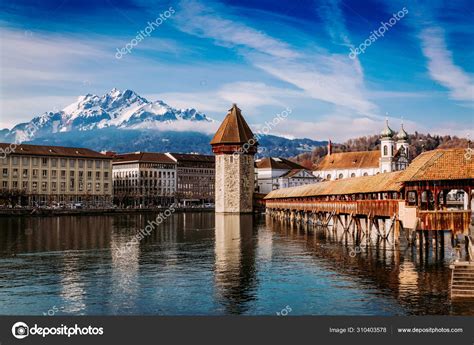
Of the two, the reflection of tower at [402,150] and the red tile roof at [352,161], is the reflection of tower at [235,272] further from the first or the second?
the red tile roof at [352,161]

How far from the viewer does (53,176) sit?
11819cm

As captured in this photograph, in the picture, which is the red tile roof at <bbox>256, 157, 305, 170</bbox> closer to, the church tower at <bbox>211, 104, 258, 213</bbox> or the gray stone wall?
the church tower at <bbox>211, 104, 258, 213</bbox>

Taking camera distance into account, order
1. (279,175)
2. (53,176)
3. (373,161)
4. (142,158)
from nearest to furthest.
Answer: (53,176) → (373,161) → (279,175) → (142,158)

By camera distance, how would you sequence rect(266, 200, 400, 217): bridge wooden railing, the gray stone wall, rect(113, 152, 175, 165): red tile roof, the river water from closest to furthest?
the river water < rect(266, 200, 400, 217): bridge wooden railing < the gray stone wall < rect(113, 152, 175, 165): red tile roof

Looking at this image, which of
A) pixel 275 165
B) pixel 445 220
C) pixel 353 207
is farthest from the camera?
pixel 275 165

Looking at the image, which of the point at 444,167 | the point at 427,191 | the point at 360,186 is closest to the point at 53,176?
the point at 360,186

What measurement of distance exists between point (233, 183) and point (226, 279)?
270ft

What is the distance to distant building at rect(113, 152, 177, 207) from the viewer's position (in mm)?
152500

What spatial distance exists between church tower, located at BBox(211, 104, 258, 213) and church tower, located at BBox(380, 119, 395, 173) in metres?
32.0

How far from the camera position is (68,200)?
393ft

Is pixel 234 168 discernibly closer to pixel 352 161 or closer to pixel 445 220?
pixel 352 161

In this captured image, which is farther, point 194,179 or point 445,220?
point 194,179

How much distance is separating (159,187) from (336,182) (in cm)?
10082

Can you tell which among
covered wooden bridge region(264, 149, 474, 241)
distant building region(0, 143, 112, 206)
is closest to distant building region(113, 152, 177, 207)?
distant building region(0, 143, 112, 206)
